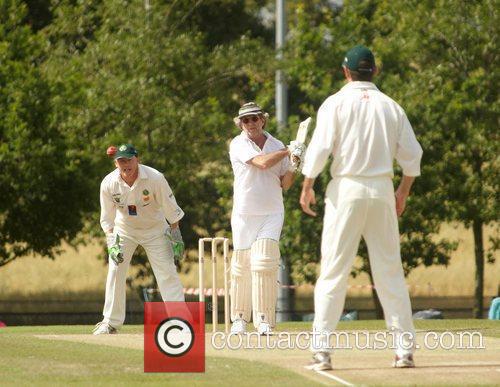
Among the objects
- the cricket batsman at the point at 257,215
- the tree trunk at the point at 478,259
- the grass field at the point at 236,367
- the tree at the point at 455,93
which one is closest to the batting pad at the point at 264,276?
the cricket batsman at the point at 257,215

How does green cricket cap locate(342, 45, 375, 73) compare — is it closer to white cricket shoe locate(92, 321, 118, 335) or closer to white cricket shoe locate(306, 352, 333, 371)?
white cricket shoe locate(306, 352, 333, 371)

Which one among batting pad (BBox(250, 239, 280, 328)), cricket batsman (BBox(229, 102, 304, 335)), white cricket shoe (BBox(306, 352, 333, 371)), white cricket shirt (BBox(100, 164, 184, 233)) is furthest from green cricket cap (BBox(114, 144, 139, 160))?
white cricket shoe (BBox(306, 352, 333, 371))

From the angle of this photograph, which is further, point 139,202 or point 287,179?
point 139,202

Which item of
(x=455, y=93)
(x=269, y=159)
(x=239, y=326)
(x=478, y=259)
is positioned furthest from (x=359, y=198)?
(x=478, y=259)

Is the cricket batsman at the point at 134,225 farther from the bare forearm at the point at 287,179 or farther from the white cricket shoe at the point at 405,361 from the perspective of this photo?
the white cricket shoe at the point at 405,361

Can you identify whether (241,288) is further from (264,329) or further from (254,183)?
(254,183)

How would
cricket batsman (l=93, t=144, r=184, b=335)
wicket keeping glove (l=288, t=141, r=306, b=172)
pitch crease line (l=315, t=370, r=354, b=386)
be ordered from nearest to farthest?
pitch crease line (l=315, t=370, r=354, b=386) → wicket keeping glove (l=288, t=141, r=306, b=172) → cricket batsman (l=93, t=144, r=184, b=335)

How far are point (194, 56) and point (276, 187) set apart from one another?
2095cm

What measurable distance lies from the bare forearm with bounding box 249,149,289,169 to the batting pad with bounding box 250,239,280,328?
0.67 metres

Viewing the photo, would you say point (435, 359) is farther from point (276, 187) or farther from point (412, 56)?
point (412, 56)

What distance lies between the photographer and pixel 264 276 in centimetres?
1412

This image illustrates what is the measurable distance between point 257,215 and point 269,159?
570mm

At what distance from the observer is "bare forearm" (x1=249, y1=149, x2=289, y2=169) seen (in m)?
14.0

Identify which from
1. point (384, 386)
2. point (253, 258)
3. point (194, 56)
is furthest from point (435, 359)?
point (194, 56)
